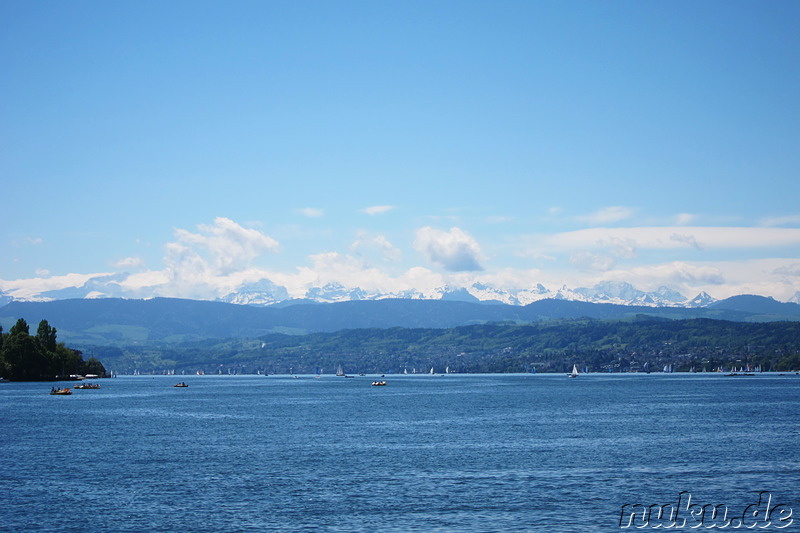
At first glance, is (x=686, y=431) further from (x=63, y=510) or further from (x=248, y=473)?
(x=63, y=510)

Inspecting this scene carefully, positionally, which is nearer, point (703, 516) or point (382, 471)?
point (703, 516)

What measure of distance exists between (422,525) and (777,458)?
49215 mm

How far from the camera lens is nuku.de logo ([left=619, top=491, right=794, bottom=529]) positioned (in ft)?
186

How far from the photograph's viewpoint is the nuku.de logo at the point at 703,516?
5681cm

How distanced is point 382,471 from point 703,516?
107 feet

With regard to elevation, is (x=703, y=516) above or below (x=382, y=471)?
below

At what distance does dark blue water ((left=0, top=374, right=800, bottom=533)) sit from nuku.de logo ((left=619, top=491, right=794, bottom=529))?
1.15 meters

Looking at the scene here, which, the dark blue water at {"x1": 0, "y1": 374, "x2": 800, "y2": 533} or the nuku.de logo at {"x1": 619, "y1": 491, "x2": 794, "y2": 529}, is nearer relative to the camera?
the nuku.de logo at {"x1": 619, "y1": 491, "x2": 794, "y2": 529}

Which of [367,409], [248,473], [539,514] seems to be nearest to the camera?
[539,514]

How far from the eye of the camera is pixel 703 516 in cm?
5953

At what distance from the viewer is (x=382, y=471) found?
8156 centimetres

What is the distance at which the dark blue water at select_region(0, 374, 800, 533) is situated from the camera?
60.3 m

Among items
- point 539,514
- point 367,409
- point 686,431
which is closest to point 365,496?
point 539,514

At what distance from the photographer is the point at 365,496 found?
225ft
